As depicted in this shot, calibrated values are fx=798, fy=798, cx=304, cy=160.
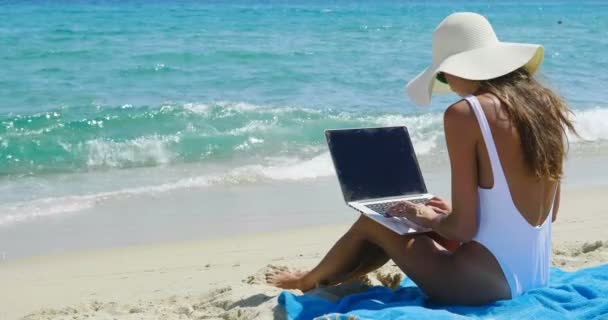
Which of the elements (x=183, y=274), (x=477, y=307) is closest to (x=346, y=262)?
(x=477, y=307)

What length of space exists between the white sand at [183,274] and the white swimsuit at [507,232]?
2.85 ft

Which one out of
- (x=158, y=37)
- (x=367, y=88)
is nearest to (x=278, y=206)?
(x=367, y=88)

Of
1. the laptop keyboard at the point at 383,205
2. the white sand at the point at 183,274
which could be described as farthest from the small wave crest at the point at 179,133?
the laptop keyboard at the point at 383,205

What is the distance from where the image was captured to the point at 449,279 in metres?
3.37

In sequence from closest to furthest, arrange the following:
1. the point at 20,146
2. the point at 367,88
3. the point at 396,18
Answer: the point at 20,146, the point at 367,88, the point at 396,18

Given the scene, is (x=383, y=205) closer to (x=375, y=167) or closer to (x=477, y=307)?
(x=375, y=167)

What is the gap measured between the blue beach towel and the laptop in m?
0.43

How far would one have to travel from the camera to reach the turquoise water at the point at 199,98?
8.42 metres

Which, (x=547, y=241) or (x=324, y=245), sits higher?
(x=547, y=241)

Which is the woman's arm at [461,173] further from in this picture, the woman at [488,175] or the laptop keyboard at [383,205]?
the laptop keyboard at [383,205]

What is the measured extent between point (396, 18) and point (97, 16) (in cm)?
1126

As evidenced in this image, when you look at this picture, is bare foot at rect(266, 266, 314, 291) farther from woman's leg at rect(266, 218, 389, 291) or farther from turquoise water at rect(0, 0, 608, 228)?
turquoise water at rect(0, 0, 608, 228)

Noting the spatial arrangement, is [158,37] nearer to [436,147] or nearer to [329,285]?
[436,147]

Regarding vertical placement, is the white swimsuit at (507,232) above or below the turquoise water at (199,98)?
above
